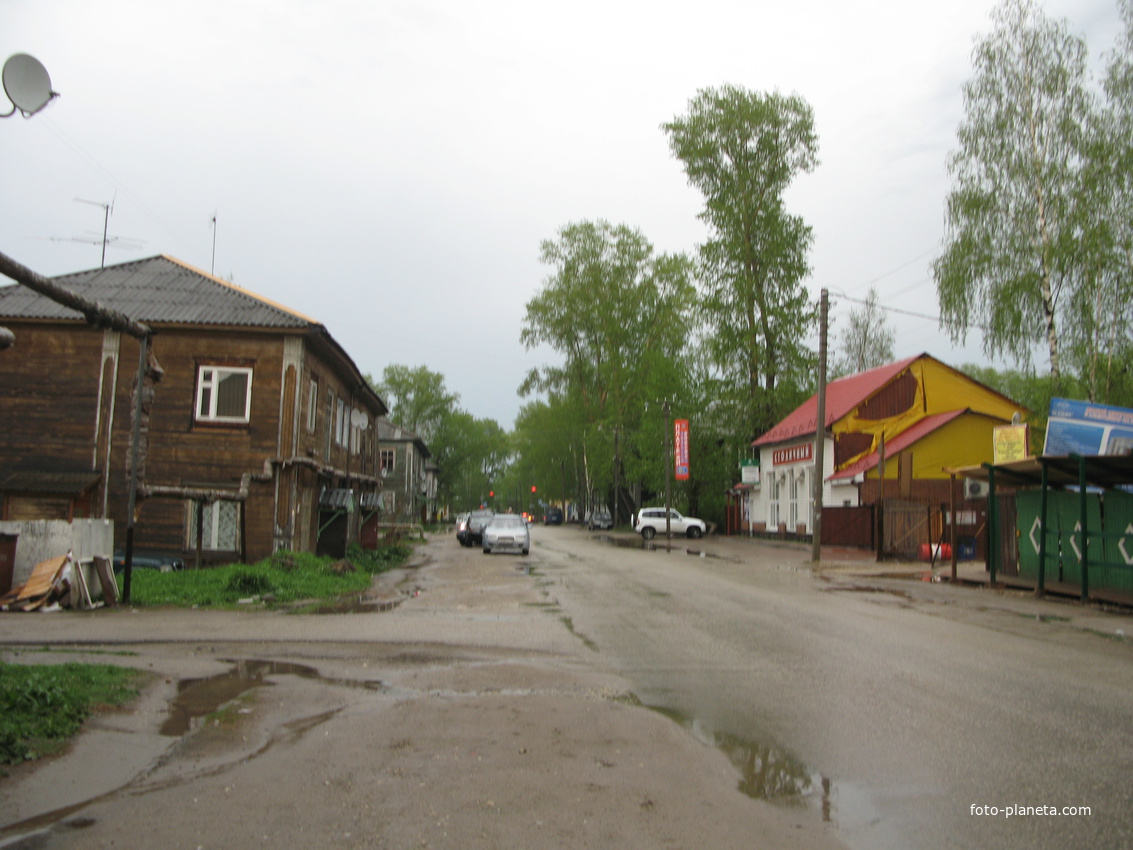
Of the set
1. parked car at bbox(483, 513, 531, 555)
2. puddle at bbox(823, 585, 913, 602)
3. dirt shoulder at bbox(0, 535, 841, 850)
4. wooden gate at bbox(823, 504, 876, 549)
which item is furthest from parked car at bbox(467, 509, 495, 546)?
dirt shoulder at bbox(0, 535, 841, 850)

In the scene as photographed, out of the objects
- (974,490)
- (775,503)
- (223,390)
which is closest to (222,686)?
(223,390)

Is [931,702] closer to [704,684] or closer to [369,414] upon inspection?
[704,684]

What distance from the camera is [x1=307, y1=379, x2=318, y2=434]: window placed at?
23734mm

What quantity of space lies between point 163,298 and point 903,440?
26947mm

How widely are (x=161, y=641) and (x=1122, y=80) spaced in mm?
30696

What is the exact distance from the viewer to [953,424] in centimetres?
3553

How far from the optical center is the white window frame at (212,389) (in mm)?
22375

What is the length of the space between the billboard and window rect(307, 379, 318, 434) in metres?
17.2

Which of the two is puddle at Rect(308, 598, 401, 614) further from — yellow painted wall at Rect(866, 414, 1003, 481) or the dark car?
yellow painted wall at Rect(866, 414, 1003, 481)

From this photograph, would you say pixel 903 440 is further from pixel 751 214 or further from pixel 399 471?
pixel 399 471

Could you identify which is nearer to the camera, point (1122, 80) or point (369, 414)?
point (1122, 80)

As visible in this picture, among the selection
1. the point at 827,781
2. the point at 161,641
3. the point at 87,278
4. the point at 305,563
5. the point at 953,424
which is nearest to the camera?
the point at 827,781

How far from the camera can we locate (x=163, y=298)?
76.3 ft

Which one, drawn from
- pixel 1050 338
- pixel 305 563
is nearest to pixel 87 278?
pixel 305 563
